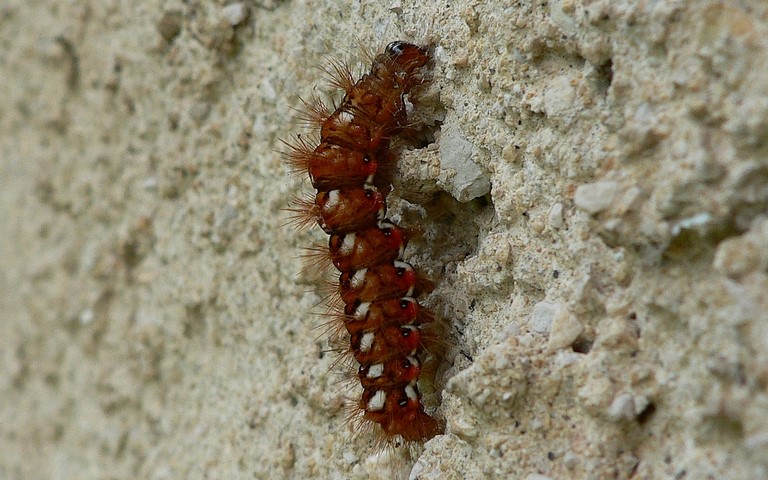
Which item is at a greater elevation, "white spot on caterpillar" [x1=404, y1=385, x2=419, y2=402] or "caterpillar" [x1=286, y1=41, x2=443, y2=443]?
"caterpillar" [x1=286, y1=41, x2=443, y2=443]

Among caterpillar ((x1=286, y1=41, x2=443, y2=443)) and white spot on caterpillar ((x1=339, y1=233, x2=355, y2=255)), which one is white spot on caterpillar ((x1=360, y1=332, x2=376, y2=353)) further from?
white spot on caterpillar ((x1=339, y1=233, x2=355, y2=255))

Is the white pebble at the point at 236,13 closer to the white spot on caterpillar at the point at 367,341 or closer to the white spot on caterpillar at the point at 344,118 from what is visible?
the white spot on caterpillar at the point at 344,118

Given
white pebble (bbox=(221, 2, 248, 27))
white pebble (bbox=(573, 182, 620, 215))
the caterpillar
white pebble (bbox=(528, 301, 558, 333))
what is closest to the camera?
white pebble (bbox=(573, 182, 620, 215))

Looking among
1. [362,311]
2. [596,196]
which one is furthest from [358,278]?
[596,196]

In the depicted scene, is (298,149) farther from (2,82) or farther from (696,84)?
(2,82)

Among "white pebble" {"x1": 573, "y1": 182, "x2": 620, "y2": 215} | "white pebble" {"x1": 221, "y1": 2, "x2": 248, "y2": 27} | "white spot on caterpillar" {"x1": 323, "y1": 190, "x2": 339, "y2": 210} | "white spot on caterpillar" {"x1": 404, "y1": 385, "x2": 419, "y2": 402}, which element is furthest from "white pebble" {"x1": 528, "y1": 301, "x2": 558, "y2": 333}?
"white pebble" {"x1": 221, "y1": 2, "x2": 248, "y2": 27}

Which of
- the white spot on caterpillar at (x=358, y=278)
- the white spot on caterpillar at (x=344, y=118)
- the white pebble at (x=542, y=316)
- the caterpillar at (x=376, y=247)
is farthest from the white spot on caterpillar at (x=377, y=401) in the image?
the white spot on caterpillar at (x=344, y=118)
